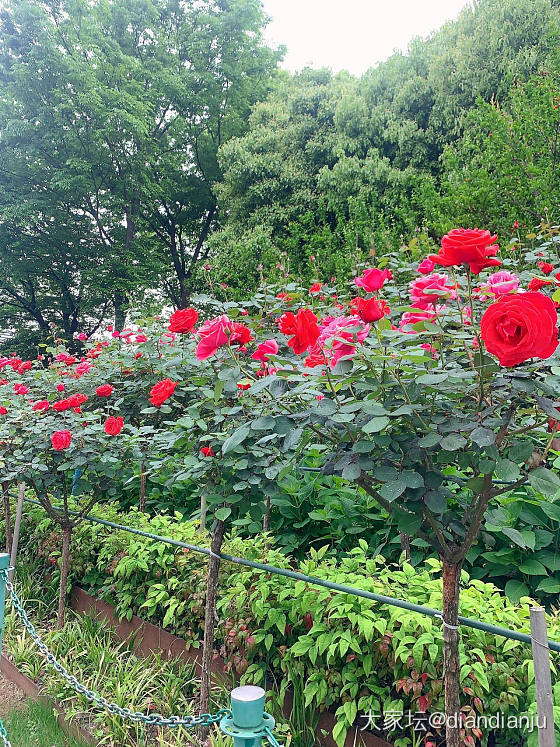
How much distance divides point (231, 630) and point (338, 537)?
95cm

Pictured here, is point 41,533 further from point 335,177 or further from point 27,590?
point 335,177

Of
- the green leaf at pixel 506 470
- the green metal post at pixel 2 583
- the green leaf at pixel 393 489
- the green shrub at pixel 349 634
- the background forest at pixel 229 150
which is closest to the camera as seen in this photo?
the green leaf at pixel 506 470

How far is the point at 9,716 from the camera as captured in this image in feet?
8.66

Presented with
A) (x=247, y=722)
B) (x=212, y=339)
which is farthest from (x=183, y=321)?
(x=247, y=722)

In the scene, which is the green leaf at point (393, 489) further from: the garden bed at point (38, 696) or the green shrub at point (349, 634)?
the garden bed at point (38, 696)

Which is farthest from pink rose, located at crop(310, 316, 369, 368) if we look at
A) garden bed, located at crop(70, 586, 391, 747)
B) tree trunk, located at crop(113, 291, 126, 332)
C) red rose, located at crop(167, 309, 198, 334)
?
tree trunk, located at crop(113, 291, 126, 332)

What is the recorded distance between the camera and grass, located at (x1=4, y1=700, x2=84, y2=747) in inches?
94.2

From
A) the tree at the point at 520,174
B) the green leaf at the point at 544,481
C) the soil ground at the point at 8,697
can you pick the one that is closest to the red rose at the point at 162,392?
the green leaf at the point at 544,481

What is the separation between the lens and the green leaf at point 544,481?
46.5 inches

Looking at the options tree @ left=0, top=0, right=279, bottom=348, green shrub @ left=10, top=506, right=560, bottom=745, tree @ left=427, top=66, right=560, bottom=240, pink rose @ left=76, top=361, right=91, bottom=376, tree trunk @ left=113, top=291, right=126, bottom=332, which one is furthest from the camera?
tree trunk @ left=113, top=291, right=126, bottom=332

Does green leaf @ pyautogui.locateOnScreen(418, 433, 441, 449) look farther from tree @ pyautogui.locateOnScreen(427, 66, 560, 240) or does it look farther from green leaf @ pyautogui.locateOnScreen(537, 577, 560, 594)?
tree @ pyautogui.locateOnScreen(427, 66, 560, 240)

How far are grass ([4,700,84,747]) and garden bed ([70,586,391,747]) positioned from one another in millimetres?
537

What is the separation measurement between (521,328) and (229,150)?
1188 centimetres

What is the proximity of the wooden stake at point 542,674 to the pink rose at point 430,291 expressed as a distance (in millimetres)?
766
